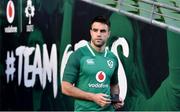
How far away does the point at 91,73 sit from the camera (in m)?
3.90

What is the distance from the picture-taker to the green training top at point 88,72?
3.88 metres

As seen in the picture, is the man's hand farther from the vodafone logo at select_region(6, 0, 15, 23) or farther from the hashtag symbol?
the vodafone logo at select_region(6, 0, 15, 23)

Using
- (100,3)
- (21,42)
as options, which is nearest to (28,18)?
(21,42)

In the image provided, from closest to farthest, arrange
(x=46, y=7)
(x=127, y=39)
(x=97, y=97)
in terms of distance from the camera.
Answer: (x=97, y=97) < (x=127, y=39) < (x=46, y=7)

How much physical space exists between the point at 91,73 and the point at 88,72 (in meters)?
0.02

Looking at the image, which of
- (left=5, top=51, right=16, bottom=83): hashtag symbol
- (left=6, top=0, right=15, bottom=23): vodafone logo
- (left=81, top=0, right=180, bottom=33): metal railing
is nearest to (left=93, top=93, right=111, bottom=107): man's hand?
(left=81, top=0, right=180, bottom=33): metal railing

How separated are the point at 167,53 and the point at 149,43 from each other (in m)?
0.29

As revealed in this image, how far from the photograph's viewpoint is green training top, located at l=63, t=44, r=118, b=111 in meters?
3.88

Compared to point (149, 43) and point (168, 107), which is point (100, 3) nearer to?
point (149, 43)

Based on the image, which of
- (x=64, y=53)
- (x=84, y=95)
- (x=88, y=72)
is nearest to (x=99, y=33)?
(x=88, y=72)

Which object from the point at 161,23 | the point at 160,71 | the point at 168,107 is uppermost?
the point at 161,23

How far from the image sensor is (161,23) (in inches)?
238

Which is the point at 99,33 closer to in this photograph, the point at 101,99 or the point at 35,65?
the point at 101,99

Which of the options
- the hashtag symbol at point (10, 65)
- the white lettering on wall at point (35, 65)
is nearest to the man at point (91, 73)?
the white lettering on wall at point (35, 65)
